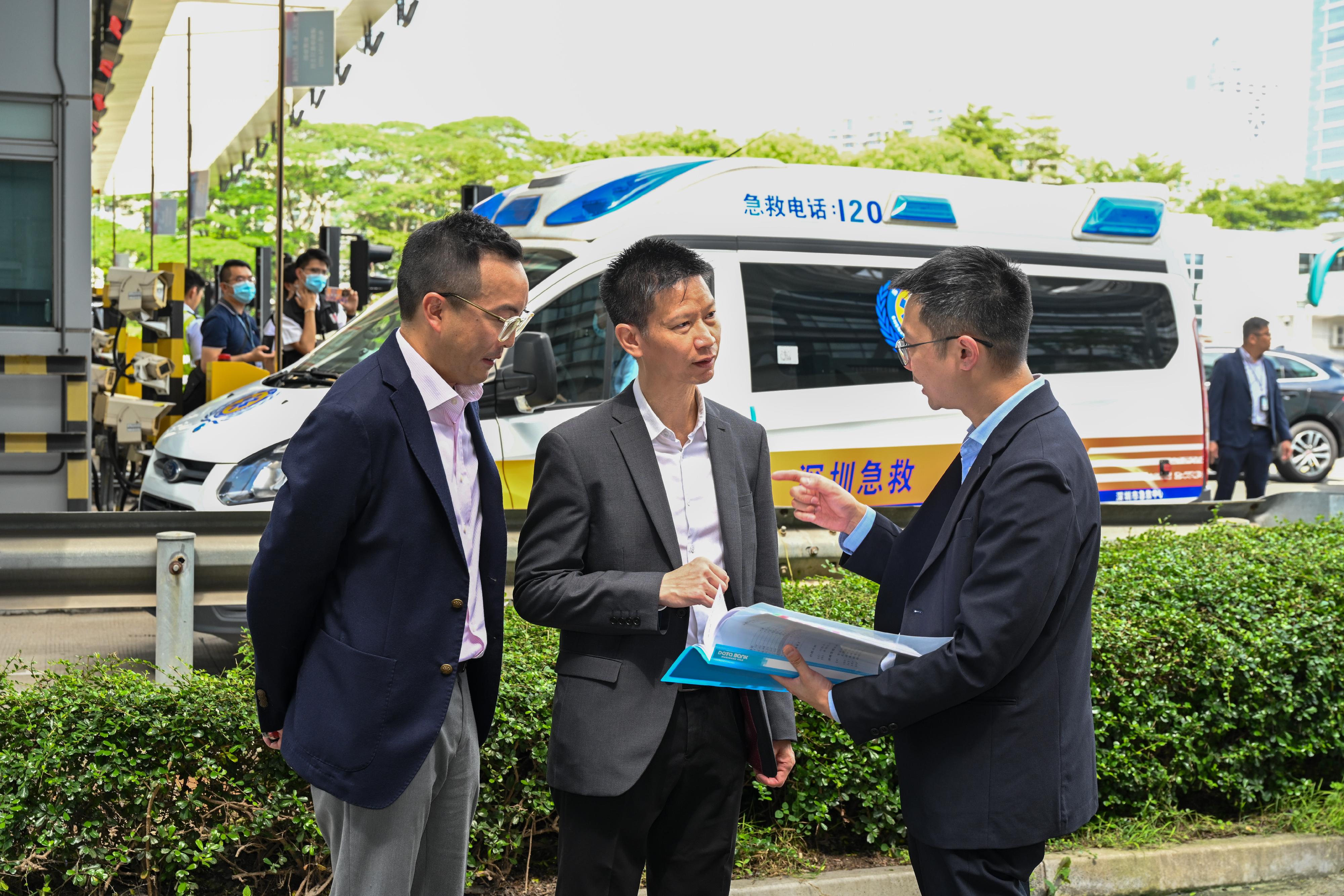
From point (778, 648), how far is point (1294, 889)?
310cm

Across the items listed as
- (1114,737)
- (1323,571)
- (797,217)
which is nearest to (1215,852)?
(1114,737)

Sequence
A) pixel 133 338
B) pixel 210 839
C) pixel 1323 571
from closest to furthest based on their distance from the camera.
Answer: pixel 210 839 < pixel 1323 571 < pixel 133 338

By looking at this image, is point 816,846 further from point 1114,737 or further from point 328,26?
point 328,26

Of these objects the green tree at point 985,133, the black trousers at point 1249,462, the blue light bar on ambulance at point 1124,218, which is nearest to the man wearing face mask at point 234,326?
the blue light bar on ambulance at point 1124,218

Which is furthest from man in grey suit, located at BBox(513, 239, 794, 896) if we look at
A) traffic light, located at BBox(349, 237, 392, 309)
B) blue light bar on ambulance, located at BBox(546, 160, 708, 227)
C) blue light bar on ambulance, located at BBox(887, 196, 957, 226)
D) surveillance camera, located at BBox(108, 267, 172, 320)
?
traffic light, located at BBox(349, 237, 392, 309)

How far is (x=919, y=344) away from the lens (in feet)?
8.30

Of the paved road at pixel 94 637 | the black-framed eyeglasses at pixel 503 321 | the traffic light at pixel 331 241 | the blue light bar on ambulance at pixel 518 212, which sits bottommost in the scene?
the paved road at pixel 94 637

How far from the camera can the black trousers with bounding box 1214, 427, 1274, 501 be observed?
11945mm

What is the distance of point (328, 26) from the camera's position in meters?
13.4

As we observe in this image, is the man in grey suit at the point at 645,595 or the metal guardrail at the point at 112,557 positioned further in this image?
the metal guardrail at the point at 112,557

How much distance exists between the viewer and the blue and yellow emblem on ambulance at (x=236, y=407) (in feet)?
21.4

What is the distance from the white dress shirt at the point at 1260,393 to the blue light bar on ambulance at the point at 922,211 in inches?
219

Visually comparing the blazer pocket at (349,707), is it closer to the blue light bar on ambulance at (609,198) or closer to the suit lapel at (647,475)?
the suit lapel at (647,475)

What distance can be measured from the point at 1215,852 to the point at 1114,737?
0.54 metres
